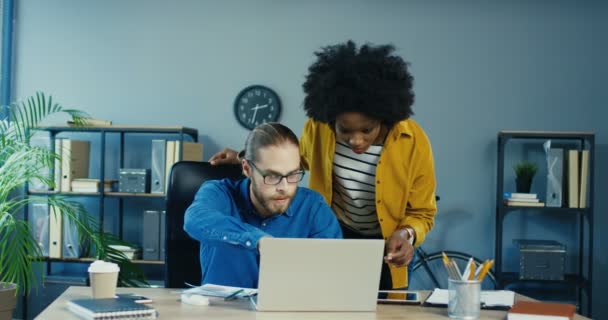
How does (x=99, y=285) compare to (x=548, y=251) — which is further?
(x=548, y=251)

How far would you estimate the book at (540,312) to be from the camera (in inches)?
59.1

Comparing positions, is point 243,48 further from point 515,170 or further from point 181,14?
point 515,170

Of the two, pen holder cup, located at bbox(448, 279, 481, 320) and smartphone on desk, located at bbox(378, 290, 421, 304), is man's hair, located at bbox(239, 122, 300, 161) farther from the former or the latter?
pen holder cup, located at bbox(448, 279, 481, 320)

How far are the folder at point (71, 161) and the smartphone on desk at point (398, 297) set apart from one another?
3088 mm

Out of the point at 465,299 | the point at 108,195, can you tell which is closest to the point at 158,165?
the point at 108,195

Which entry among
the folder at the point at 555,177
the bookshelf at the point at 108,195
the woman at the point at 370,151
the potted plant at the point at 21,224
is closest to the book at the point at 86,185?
the bookshelf at the point at 108,195

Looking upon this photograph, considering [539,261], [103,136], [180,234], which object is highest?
[103,136]

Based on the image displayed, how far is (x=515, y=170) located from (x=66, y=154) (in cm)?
276

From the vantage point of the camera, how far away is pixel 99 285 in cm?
162

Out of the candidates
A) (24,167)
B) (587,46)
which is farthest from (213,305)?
(587,46)

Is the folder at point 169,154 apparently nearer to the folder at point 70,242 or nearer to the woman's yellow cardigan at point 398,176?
the folder at point 70,242

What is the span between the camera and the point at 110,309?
1426 millimetres

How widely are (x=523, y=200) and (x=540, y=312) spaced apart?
2.80 meters

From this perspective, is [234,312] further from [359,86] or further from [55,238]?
[55,238]
